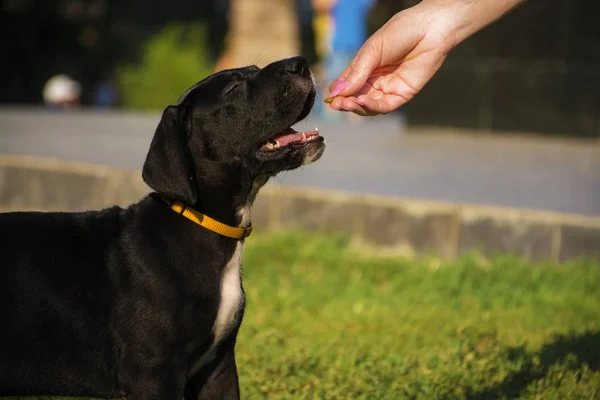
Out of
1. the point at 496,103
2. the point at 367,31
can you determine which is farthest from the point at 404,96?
the point at 367,31

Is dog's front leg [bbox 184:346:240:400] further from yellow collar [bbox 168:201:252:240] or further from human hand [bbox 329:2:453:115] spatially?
human hand [bbox 329:2:453:115]

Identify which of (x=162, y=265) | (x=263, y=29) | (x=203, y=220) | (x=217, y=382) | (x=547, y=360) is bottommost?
(x=547, y=360)

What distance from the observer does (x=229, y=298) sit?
420cm

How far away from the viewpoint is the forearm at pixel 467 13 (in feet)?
15.3

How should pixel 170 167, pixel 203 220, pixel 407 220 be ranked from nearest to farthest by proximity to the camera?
pixel 170 167 → pixel 203 220 → pixel 407 220

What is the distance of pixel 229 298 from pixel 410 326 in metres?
2.33

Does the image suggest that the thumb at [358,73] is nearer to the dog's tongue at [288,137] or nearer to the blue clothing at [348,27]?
the dog's tongue at [288,137]

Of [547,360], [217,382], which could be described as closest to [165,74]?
[547,360]

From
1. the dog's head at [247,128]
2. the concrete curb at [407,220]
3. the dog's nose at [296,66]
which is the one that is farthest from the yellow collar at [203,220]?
the concrete curb at [407,220]

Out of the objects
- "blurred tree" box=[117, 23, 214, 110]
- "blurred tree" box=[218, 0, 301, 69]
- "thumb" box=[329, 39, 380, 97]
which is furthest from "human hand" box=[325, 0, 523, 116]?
"blurred tree" box=[117, 23, 214, 110]

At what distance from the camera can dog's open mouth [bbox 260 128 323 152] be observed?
14.4 ft

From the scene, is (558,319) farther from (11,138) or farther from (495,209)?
(11,138)

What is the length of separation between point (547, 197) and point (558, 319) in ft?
8.12

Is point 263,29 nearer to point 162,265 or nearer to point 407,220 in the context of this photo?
point 407,220
